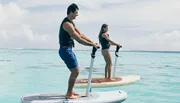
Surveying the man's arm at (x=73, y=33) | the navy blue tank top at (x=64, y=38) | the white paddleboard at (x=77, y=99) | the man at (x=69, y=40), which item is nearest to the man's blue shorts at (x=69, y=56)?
the man at (x=69, y=40)

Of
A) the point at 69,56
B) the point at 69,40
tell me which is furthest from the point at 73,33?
the point at 69,56

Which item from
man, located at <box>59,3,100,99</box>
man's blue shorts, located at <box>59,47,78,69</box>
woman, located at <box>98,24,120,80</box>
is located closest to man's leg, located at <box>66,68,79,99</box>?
man, located at <box>59,3,100,99</box>

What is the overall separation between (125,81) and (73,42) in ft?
14.5

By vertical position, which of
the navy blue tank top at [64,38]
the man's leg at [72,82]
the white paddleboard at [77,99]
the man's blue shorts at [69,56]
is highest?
the navy blue tank top at [64,38]

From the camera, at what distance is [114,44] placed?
10430mm

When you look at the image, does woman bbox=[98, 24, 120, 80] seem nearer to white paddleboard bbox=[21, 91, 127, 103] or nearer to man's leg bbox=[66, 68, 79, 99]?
white paddleboard bbox=[21, 91, 127, 103]

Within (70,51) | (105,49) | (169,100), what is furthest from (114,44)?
(70,51)

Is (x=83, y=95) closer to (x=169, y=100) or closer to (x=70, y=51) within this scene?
(x=70, y=51)

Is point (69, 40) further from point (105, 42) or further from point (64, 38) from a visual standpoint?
point (105, 42)

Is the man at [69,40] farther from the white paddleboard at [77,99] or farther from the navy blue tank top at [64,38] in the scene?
the white paddleboard at [77,99]

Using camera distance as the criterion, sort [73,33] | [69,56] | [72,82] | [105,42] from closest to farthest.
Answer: [73,33]
[69,56]
[72,82]
[105,42]

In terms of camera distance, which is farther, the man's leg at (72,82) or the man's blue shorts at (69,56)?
the man's leg at (72,82)

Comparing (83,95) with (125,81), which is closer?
(83,95)

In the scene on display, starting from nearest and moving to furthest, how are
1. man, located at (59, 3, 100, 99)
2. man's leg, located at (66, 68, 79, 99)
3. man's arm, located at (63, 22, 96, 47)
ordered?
man's arm, located at (63, 22, 96, 47) < man, located at (59, 3, 100, 99) < man's leg, located at (66, 68, 79, 99)
